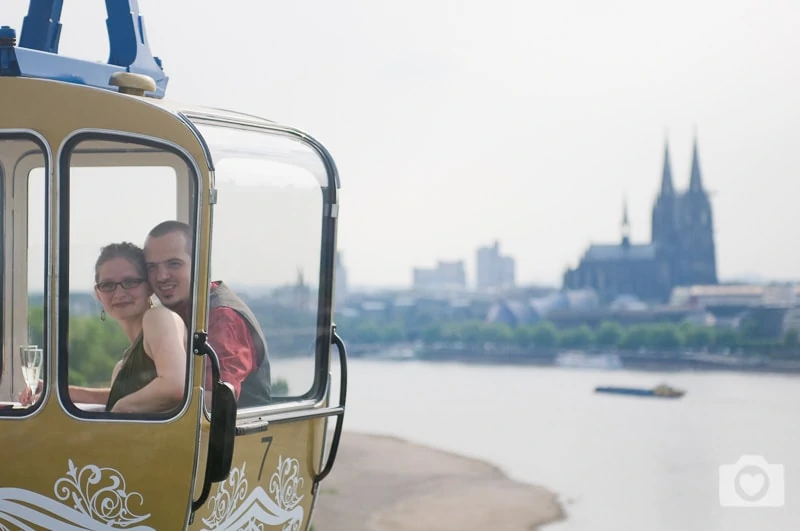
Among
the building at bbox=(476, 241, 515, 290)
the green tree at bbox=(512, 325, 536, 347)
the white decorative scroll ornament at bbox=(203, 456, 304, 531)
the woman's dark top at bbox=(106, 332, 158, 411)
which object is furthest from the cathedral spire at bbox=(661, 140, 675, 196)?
the woman's dark top at bbox=(106, 332, 158, 411)

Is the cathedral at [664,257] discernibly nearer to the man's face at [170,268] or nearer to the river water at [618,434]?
the river water at [618,434]

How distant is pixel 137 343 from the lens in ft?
13.1

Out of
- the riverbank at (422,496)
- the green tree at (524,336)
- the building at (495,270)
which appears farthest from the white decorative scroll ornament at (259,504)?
the building at (495,270)

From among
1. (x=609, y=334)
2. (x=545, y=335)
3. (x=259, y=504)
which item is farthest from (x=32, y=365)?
(x=545, y=335)

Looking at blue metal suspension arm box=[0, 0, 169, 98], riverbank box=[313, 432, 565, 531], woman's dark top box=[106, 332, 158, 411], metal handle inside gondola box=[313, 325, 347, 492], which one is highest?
blue metal suspension arm box=[0, 0, 169, 98]

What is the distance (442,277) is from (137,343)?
12123cm

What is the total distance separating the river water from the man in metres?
42.6

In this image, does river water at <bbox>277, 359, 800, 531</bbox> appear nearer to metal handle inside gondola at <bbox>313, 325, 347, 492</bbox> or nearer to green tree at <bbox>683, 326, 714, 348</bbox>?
green tree at <bbox>683, 326, 714, 348</bbox>

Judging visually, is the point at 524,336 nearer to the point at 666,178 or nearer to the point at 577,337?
the point at 577,337

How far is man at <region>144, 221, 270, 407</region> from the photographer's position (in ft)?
13.1

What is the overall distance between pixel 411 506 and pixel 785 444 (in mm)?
22665

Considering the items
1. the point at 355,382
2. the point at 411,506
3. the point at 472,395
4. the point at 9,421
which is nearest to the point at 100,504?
the point at 9,421


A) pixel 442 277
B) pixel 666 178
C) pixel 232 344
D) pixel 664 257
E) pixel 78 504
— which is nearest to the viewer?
pixel 78 504

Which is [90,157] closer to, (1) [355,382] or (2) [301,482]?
(2) [301,482]
